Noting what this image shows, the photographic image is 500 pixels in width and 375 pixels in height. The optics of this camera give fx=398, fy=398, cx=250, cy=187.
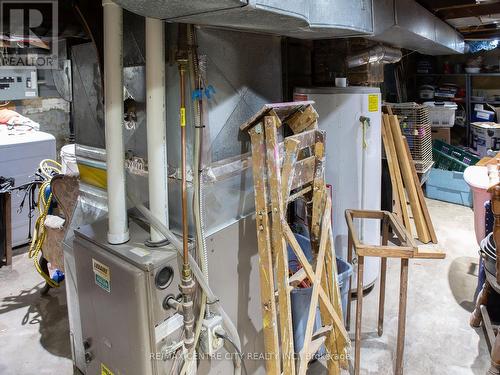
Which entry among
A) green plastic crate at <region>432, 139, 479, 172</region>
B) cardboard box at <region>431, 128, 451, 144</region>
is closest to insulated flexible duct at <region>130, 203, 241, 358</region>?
green plastic crate at <region>432, 139, 479, 172</region>

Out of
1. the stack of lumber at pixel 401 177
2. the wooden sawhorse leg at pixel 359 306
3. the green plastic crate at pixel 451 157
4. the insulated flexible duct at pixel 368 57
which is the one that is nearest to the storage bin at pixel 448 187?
the green plastic crate at pixel 451 157

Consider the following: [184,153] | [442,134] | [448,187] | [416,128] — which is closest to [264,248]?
[184,153]

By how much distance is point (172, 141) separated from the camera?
158 cm

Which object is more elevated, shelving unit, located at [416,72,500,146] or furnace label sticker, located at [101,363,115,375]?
shelving unit, located at [416,72,500,146]

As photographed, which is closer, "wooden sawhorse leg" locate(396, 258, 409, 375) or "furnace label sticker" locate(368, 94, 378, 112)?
"wooden sawhorse leg" locate(396, 258, 409, 375)

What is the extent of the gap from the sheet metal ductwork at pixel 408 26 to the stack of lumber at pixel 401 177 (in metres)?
0.66

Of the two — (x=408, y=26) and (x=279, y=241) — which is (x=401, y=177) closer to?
(x=408, y=26)

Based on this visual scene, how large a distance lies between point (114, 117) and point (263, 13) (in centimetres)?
65

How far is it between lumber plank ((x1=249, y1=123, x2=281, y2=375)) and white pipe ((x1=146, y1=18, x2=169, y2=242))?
36cm

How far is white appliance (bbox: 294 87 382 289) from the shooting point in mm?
2479

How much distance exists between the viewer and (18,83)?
13.8 ft

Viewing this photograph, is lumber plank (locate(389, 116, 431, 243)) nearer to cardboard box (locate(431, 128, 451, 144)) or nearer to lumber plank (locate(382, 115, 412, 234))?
lumber plank (locate(382, 115, 412, 234))

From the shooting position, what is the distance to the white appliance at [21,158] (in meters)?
3.64

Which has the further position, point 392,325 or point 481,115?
point 481,115
